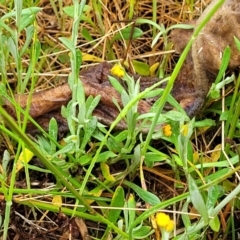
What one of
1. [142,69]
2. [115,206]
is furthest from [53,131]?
[142,69]

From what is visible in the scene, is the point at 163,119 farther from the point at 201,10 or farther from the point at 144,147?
the point at 201,10

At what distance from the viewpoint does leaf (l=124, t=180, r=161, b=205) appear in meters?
1.10

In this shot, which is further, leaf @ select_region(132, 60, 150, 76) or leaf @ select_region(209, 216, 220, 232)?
leaf @ select_region(132, 60, 150, 76)

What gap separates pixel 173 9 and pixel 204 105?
0.35 m

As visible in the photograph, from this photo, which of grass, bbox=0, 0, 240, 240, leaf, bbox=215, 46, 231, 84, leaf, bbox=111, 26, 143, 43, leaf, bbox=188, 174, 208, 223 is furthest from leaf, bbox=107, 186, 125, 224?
leaf, bbox=111, 26, 143, 43

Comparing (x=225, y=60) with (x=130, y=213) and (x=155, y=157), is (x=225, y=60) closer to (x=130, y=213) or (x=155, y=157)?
(x=155, y=157)

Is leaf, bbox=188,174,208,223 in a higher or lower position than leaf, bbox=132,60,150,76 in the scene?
higher

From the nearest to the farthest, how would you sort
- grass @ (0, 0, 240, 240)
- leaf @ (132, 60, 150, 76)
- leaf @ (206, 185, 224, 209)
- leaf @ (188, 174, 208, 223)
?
leaf @ (188, 174, 208, 223)
leaf @ (206, 185, 224, 209)
grass @ (0, 0, 240, 240)
leaf @ (132, 60, 150, 76)

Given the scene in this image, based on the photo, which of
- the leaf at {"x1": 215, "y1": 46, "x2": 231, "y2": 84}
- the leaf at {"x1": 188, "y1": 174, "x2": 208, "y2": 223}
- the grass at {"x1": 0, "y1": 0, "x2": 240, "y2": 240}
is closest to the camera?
the leaf at {"x1": 188, "y1": 174, "x2": 208, "y2": 223}

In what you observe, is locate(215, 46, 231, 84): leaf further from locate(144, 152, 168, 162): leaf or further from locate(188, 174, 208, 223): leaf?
locate(188, 174, 208, 223): leaf

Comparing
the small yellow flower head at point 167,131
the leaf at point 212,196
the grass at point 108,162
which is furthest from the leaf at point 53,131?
the leaf at point 212,196

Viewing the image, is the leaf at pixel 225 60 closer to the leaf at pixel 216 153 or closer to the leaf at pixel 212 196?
the leaf at pixel 216 153

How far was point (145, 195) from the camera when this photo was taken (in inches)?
43.7

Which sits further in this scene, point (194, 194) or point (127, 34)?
point (127, 34)
